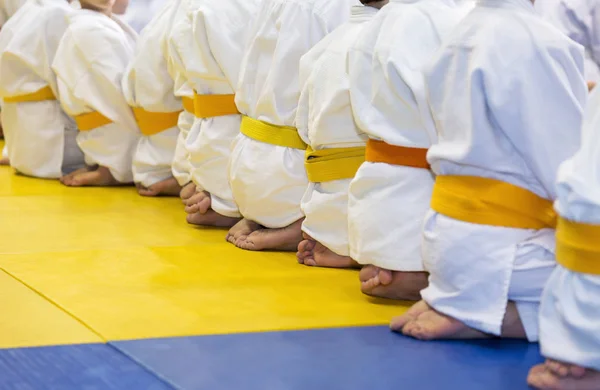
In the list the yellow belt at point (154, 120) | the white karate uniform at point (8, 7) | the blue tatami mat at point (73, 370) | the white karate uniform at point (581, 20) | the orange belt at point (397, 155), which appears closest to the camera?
the blue tatami mat at point (73, 370)

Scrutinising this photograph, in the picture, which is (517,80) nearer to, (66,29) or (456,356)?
(456,356)

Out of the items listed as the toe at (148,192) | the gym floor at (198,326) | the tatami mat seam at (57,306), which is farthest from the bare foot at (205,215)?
the tatami mat seam at (57,306)

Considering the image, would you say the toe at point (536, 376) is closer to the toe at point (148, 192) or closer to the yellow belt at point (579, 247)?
the yellow belt at point (579, 247)

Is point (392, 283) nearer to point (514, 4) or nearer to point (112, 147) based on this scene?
point (514, 4)

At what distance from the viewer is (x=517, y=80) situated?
8.69ft

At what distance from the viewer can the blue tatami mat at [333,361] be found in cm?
252

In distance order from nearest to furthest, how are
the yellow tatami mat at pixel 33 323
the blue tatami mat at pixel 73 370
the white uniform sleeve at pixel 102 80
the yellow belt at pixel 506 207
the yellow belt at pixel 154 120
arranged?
the blue tatami mat at pixel 73 370
the yellow belt at pixel 506 207
the yellow tatami mat at pixel 33 323
the yellow belt at pixel 154 120
the white uniform sleeve at pixel 102 80

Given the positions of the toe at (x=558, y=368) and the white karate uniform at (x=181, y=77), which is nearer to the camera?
the toe at (x=558, y=368)

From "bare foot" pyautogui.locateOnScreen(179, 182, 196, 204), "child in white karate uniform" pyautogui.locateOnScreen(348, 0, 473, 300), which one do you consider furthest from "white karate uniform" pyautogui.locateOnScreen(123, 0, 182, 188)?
"child in white karate uniform" pyautogui.locateOnScreen(348, 0, 473, 300)

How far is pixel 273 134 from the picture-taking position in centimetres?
411

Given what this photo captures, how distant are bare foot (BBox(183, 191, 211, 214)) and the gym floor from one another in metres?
0.18

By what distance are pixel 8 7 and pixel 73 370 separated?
21.8ft

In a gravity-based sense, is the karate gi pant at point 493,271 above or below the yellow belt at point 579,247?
below

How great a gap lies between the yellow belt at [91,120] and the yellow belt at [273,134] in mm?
1785
